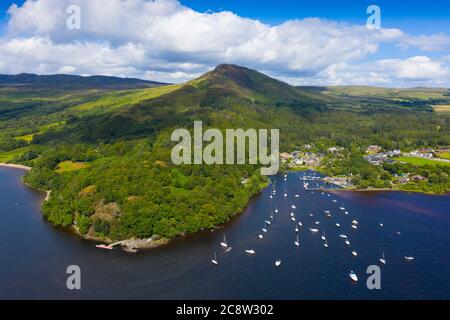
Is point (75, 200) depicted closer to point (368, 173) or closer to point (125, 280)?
point (125, 280)

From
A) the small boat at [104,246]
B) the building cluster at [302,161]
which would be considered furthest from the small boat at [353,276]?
the building cluster at [302,161]

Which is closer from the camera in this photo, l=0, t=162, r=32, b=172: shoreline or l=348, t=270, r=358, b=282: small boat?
l=348, t=270, r=358, b=282: small boat

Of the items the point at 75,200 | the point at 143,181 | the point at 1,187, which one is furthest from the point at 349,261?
the point at 1,187

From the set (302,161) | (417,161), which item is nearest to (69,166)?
(302,161)

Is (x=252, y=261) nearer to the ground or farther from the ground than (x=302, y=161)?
nearer to the ground

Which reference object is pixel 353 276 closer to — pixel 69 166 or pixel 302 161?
pixel 302 161

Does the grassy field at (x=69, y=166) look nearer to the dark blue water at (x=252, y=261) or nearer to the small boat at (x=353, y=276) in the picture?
the dark blue water at (x=252, y=261)

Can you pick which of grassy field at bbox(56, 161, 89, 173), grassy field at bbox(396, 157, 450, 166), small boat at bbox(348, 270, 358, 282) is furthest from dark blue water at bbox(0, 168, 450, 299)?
grassy field at bbox(396, 157, 450, 166)

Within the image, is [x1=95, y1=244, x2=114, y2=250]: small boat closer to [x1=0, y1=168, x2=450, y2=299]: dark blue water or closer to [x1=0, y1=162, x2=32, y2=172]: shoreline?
[x1=0, y1=168, x2=450, y2=299]: dark blue water
